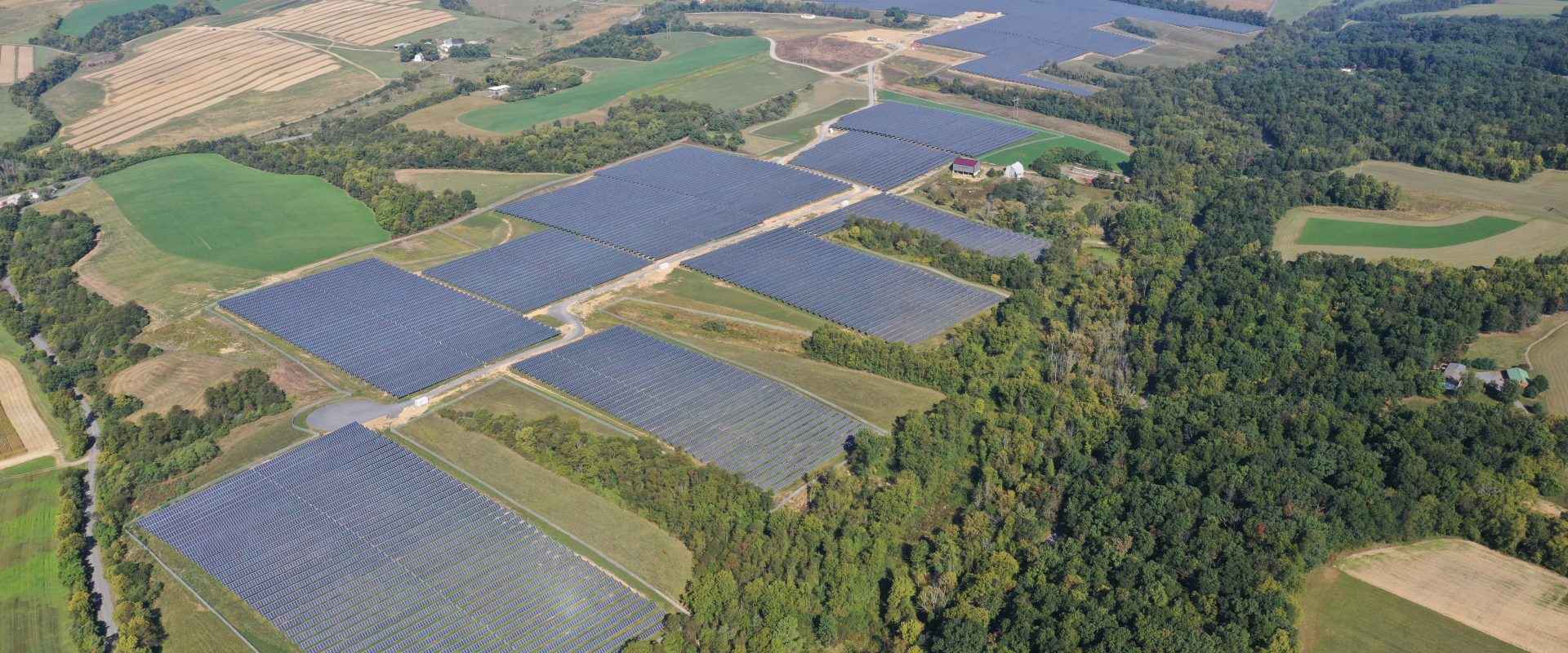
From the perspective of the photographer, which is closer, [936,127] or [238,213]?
[238,213]

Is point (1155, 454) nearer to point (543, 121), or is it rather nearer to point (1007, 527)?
point (1007, 527)

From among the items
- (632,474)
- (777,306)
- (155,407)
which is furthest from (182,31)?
(632,474)

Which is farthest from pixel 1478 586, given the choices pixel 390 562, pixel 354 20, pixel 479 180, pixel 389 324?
pixel 354 20

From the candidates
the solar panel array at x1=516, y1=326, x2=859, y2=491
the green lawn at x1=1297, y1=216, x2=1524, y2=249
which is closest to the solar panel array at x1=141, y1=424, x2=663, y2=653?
the solar panel array at x1=516, y1=326, x2=859, y2=491

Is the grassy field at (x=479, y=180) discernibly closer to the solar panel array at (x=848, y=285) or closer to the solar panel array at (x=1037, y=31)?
the solar panel array at (x=848, y=285)

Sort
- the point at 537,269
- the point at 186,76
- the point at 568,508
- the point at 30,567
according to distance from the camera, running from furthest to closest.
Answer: the point at 186,76 → the point at 537,269 → the point at 568,508 → the point at 30,567

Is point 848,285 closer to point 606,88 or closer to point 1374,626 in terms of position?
point 1374,626

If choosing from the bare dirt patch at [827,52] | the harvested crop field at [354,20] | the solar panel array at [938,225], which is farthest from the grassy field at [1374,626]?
the harvested crop field at [354,20]
